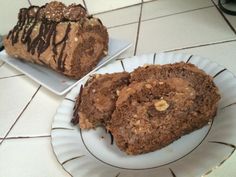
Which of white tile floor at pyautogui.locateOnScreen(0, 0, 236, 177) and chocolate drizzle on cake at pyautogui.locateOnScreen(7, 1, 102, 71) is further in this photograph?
chocolate drizzle on cake at pyautogui.locateOnScreen(7, 1, 102, 71)

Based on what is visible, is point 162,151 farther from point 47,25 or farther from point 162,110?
point 47,25

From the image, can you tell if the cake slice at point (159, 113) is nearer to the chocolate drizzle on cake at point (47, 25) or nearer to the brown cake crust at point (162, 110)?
the brown cake crust at point (162, 110)

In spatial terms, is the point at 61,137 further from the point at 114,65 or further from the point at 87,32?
the point at 87,32

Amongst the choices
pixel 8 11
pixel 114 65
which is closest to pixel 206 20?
pixel 114 65

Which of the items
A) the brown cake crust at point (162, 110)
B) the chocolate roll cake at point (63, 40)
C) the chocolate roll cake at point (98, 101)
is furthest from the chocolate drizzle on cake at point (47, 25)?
the brown cake crust at point (162, 110)

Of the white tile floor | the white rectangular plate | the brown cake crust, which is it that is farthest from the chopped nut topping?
the white rectangular plate

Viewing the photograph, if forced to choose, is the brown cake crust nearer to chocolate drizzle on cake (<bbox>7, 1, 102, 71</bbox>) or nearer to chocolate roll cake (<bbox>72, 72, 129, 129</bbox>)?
chocolate roll cake (<bbox>72, 72, 129, 129</bbox>)
